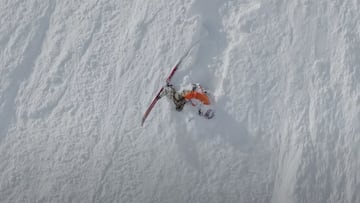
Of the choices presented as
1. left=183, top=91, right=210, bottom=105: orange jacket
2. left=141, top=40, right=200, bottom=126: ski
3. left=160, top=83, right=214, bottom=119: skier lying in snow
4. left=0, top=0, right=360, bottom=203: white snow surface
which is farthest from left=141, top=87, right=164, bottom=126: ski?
left=183, top=91, right=210, bottom=105: orange jacket

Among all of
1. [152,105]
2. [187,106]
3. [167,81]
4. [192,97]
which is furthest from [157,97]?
[192,97]

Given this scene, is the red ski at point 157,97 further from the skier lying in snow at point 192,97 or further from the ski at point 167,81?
the skier lying in snow at point 192,97

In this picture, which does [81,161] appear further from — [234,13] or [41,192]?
[234,13]

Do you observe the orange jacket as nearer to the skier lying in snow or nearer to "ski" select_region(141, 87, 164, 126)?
the skier lying in snow

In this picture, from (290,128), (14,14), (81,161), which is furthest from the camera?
(14,14)

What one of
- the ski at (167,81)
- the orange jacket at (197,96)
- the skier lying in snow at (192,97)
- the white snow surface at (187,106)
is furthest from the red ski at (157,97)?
the orange jacket at (197,96)

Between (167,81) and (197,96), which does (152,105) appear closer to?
(167,81)

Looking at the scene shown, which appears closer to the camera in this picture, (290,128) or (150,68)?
(290,128)

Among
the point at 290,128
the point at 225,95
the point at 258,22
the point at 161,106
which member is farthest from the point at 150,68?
the point at 290,128
